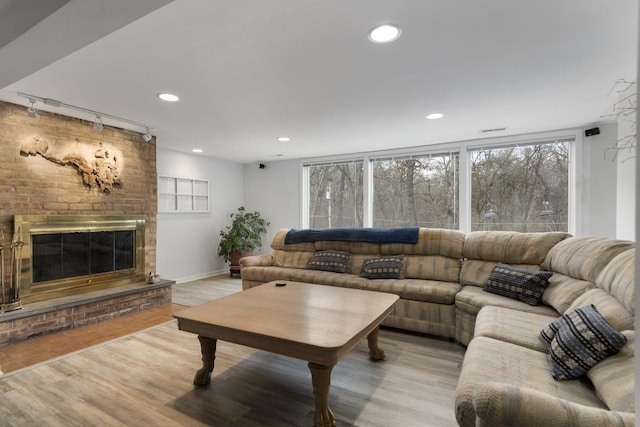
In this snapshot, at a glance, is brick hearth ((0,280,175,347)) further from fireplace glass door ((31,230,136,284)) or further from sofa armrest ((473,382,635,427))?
sofa armrest ((473,382,635,427))

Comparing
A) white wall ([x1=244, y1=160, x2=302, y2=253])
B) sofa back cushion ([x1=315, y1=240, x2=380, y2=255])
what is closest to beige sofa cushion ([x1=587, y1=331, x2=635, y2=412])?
sofa back cushion ([x1=315, y1=240, x2=380, y2=255])

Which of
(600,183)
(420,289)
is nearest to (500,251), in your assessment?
(420,289)

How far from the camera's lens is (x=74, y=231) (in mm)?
3465

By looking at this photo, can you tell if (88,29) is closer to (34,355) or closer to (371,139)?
(34,355)

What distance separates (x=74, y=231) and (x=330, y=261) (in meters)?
2.96

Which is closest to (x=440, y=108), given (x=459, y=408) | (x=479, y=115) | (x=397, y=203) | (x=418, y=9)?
(x=479, y=115)

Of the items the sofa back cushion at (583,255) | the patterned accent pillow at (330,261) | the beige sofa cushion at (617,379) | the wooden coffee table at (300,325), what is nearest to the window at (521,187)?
the sofa back cushion at (583,255)

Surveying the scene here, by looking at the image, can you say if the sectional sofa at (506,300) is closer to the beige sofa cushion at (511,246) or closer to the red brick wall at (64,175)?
the beige sofa cushion at (511,246)

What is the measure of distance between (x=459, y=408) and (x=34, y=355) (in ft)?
10.7

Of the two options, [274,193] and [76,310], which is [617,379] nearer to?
[76,310]

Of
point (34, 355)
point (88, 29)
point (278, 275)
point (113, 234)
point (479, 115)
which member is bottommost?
point (34, 355)

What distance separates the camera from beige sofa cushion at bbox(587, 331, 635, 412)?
1131 millimetres

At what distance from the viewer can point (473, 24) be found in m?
1.73

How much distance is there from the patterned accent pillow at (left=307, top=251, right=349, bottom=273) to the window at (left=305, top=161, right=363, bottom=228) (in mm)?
1350
